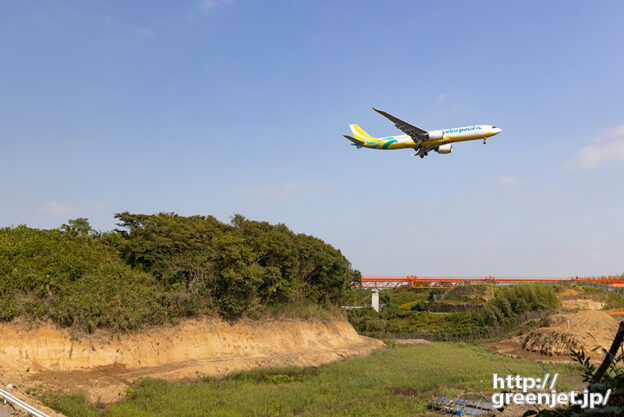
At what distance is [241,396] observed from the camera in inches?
1064

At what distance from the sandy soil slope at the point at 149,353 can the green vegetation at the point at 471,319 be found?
25.8 m

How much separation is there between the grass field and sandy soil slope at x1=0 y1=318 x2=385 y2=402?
6.62 ft

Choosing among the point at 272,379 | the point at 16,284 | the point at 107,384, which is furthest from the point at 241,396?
the point at 16,284

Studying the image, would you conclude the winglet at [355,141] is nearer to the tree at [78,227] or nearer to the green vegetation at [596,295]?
the tree at [78,227]

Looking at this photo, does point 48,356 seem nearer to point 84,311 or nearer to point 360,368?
point 84,311

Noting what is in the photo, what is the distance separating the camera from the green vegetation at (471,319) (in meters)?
69.6

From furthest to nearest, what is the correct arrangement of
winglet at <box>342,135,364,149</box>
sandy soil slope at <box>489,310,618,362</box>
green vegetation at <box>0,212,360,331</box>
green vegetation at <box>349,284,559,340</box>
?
green vegetation at <box>349,284,559,340</box>, sandy soil slope at <box>489,310,618,362</box>, winglet at <box>342,135,364,149</box>, green vegetation at <box>0,212,360,331</box>

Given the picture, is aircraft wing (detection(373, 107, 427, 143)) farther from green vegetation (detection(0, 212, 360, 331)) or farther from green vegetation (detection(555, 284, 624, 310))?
green vegetation (detection(555, 284, 624, 310))

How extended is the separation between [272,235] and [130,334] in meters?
17.9

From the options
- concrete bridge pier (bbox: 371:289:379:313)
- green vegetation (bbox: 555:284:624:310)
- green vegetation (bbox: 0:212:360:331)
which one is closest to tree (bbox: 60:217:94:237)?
green vegetation (bbox: 0:212:360:331)

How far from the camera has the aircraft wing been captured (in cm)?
3344

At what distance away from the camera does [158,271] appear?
132 ft

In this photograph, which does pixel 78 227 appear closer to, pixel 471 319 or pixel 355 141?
pixel 355 141

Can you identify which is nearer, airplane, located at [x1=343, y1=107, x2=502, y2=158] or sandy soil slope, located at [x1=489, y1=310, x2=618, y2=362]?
airplane, located at [x1=343, y1=107, x2=502, y2=158]
